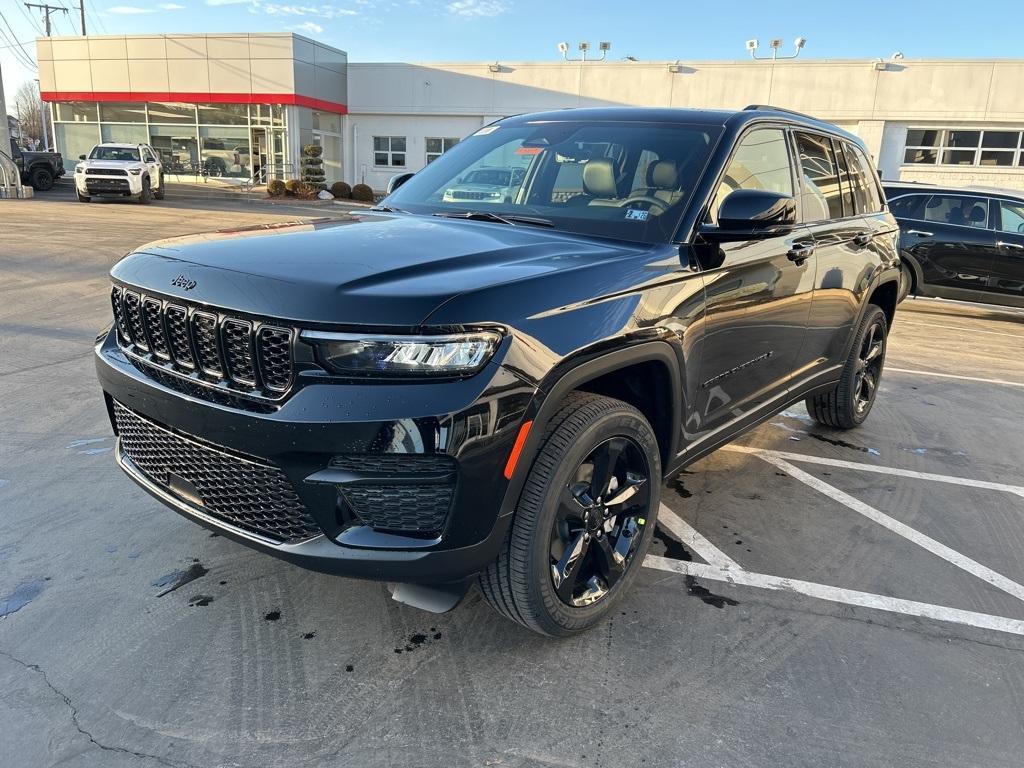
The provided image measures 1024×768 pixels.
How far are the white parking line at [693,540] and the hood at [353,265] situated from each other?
1.39 meters

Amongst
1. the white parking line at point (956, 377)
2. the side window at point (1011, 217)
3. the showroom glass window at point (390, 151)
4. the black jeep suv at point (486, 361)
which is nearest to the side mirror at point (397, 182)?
the black jeep suv at point (486, 361)

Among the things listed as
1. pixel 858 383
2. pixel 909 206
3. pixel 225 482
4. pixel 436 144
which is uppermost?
pixel 436 144

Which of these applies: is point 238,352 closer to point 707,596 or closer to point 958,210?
point 707,596

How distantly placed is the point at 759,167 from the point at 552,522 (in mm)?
2123

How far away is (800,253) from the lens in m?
3.72

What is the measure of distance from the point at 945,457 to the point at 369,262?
14.4 ft

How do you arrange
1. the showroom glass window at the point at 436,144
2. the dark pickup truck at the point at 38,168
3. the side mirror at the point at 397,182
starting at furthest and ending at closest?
the showroom glass window at the point at 436,144, the dark pickup truck at the point at 38,168, the side mirror at the point at 397,182

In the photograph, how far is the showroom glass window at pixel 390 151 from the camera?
3572 centimetres

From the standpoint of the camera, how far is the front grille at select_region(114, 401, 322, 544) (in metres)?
2.23

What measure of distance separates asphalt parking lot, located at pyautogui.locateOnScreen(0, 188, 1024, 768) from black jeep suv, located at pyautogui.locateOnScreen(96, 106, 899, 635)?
0.35 meters

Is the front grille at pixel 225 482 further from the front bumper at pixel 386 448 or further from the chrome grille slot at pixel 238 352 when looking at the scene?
the chrome grille slot at pixel 238 352

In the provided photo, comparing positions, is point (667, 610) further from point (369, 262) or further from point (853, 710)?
point (369, 262)

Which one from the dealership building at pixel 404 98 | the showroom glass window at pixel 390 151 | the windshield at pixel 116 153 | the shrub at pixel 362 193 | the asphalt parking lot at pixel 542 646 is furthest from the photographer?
the showroom glass window at pixel 390 151

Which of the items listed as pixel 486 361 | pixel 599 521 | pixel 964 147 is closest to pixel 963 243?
pixel 599 521
